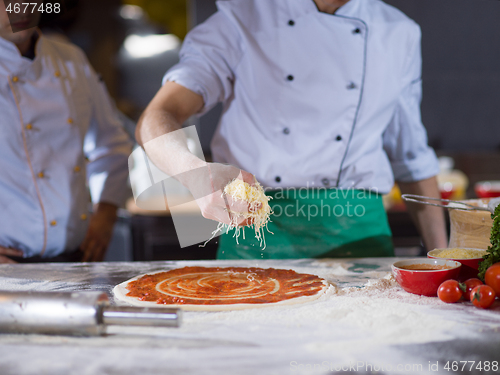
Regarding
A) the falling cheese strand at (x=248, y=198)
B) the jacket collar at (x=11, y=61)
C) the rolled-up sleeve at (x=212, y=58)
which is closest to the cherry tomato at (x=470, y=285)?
the falling cheese strand at (x=248, y=198)

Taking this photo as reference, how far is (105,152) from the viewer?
2293 millimetres

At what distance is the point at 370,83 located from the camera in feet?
5.96

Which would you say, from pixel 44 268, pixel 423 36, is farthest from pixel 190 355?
pixel 423 36

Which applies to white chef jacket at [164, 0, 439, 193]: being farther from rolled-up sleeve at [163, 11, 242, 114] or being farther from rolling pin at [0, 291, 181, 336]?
rolling pin at [0, 291, 181, 336]

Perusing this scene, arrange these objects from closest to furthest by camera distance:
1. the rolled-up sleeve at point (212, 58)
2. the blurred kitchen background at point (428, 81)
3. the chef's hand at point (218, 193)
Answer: the chef's hand at point (218, 193) < the rolled-up sleeve at point (212, 58) < the blurred kitchen background at point (428, 81)

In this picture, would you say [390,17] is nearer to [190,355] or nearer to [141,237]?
[190,355]

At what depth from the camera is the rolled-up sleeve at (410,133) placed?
6.26 feet

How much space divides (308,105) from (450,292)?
0.91 metres

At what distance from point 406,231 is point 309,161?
63.5 inches

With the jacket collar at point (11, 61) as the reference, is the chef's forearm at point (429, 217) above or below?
below

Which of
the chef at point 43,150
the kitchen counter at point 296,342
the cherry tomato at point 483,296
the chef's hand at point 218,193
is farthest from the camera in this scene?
the chef at point 43,150

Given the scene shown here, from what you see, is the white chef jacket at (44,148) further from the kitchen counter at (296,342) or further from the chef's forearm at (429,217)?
the chef's forearm at (429,217)

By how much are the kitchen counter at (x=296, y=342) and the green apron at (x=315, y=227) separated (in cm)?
52

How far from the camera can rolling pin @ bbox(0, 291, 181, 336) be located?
947mm
